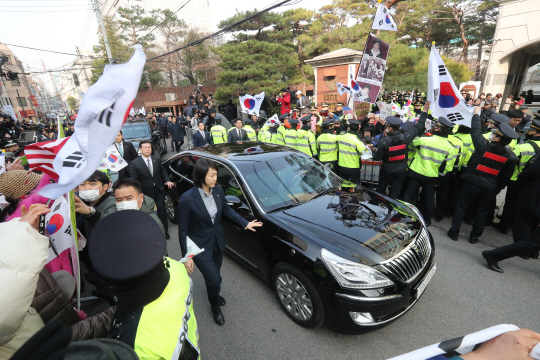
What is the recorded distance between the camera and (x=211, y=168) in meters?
2.57

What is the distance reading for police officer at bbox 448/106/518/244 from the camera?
3670 millimetres

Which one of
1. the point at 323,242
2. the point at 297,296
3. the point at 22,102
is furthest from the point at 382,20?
the point at 22,102

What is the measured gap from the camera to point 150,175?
4.38m

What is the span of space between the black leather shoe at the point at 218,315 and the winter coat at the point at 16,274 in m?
1.90

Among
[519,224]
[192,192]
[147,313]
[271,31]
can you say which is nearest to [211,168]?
[192,192]

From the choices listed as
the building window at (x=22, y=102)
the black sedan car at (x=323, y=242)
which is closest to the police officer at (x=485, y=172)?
the black sedan car at (x=323, y=242)

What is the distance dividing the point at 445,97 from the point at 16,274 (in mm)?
5639

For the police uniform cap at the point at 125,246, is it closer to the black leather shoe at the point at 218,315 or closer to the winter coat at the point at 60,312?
the winter coat at the point at 60,312

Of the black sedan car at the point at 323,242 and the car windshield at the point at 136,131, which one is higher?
the car windshield at the point at 136,131

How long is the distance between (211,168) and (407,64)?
14908mm

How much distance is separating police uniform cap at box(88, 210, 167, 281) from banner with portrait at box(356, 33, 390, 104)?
604 cm

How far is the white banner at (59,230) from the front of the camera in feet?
6.23

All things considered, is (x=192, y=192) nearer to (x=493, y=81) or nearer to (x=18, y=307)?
(x=18, y=307)

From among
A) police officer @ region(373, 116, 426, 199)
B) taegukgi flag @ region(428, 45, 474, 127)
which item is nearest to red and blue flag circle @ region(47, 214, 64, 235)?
Result: police officer @ region(373, 116, 426, 199)
